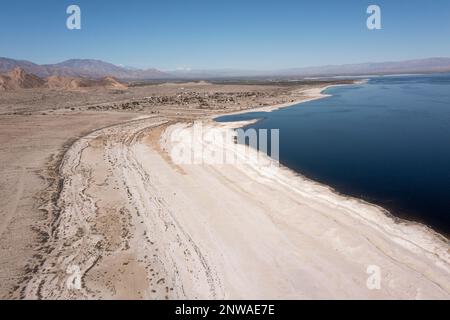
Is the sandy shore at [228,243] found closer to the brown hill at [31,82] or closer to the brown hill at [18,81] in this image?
the brown hill at [31,82]

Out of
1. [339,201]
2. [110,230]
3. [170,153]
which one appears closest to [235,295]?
[110,230]

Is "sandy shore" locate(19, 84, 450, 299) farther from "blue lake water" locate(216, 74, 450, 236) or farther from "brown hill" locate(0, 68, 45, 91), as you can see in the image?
"brown hill" locate(0, 68, 45, 91)

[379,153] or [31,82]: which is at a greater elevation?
[31,82]

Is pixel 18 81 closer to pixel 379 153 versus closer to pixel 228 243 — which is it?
pixel 379 153

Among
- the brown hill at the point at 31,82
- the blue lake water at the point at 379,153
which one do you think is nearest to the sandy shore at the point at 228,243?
the blue lake water at the point at 379,153

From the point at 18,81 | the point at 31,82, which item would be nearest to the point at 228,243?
the point at 18,81
